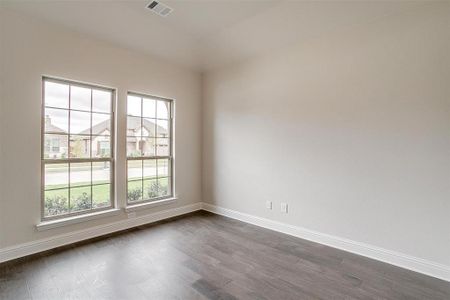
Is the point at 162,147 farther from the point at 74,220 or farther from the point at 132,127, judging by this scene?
the point at 74,220

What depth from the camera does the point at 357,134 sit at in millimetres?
2727

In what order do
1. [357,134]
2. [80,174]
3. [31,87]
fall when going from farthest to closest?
[80,174], [357,134], [31,87]

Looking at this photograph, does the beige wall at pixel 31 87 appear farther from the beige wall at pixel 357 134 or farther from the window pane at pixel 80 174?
the beige wall at pixel 357 134

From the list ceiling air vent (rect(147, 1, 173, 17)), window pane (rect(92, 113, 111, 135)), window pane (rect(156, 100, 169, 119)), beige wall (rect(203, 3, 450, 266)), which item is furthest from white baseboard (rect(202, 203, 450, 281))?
ceiling air vent (rect(147, 1, 173, 17))

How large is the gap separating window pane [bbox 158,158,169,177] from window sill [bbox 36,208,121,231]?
0.93m

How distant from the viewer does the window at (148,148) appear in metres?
3.60

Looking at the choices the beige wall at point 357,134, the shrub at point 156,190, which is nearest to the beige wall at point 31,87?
the shrub at point 156,190

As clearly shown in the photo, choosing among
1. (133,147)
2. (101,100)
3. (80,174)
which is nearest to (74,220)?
(80,174)

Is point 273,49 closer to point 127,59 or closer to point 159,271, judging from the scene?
point 127,59

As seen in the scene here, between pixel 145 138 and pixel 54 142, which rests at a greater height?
pixel 145 138

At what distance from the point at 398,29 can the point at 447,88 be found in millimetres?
812

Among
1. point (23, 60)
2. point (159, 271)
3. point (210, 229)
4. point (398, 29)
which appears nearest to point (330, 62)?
point (398, 29)

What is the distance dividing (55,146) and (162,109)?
67.6 inches

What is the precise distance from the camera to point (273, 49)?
11.3 ft
